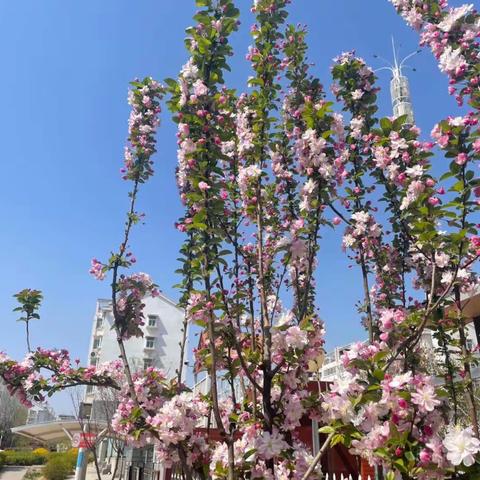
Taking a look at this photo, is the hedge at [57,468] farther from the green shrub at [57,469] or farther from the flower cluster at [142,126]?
the flower cluster at [142,126]

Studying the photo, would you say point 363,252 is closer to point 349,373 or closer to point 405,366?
point 405,366

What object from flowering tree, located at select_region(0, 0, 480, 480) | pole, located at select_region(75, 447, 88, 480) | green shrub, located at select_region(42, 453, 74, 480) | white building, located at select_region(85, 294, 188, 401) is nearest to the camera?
flowering tree, located at select_region(0, 0, 480, 480)

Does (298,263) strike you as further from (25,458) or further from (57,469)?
(25,458)

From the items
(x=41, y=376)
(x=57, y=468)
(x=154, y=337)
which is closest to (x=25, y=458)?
(x=154, y=337)

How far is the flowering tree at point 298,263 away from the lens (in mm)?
2303

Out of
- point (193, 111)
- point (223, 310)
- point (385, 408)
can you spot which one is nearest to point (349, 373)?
point (385, 408)

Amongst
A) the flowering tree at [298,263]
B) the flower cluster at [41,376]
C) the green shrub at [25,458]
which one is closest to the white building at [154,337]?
the green shrub at [25,458]

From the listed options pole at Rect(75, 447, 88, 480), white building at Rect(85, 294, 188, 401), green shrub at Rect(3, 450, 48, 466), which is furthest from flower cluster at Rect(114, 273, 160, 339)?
white building at Rect(85, 294, 188, 401)

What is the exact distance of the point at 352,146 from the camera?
4336mm

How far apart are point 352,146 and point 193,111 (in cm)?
196

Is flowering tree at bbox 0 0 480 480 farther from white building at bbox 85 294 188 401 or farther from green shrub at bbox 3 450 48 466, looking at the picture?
white building at bbox 85 294 188 401

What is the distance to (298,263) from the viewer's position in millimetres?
3480

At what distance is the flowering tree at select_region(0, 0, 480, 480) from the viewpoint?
2303mm

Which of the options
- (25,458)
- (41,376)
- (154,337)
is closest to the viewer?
(41,376)
